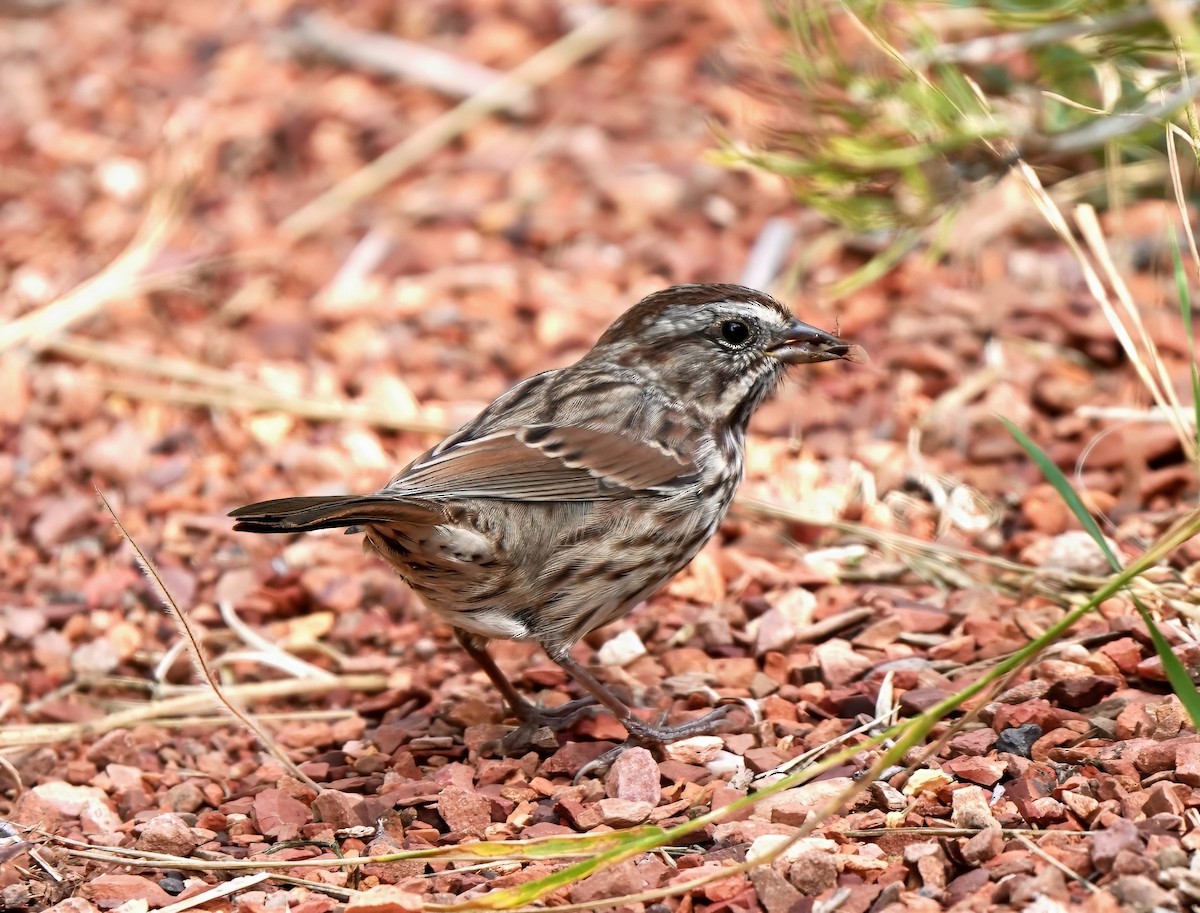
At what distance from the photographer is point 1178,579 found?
434 centimetres

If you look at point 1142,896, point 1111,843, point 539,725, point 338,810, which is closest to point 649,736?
point 539,725

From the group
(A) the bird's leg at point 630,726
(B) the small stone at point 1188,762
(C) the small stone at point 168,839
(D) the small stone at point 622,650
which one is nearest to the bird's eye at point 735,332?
(D) the small stone at point 622,650

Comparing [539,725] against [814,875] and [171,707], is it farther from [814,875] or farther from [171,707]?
[814,875]

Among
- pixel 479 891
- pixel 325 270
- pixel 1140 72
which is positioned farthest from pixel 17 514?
pixel 1140 72

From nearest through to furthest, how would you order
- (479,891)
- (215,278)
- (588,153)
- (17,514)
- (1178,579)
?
(479,891)
(1178,579)
(17,514)
(215,278)
(588,153)

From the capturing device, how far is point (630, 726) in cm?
418

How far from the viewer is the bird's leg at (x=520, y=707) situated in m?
4.35

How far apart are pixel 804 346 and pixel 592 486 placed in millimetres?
865

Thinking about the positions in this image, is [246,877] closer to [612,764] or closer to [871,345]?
[612,764]

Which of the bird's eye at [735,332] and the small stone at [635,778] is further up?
the bird's eye at [735,332]

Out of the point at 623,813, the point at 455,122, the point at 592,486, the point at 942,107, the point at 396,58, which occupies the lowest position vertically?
the point at 623,813

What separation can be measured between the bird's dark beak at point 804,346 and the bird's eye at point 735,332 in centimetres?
9

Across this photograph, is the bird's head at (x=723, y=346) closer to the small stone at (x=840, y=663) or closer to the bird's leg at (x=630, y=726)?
the small stone at (x=840, y=663)

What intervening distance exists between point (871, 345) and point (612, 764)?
9.30ft
